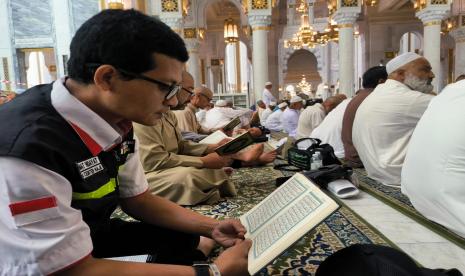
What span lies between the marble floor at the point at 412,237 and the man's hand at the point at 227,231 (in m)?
0.75

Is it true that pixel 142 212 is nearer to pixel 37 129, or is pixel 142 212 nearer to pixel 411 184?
pixel 37 129

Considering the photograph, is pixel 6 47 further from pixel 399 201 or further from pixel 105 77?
pixel 105 77

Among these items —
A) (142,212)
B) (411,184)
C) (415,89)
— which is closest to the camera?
(142,212)

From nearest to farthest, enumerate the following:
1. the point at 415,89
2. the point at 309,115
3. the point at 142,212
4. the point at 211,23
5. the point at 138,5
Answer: the point at 142,212
the point at 415,89
the point at 309,115
the point at 138,5
the point at 211,23

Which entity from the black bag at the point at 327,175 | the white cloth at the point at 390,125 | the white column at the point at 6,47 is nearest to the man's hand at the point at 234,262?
the black bag at the point at 327,175

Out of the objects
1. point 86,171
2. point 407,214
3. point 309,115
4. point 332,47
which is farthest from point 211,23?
point 86,171

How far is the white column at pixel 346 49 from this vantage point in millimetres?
9117

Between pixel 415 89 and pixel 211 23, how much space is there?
12.2 metres

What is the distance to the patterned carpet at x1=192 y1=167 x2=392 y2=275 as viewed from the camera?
1351 millimetres

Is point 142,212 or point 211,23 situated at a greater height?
point 211,23

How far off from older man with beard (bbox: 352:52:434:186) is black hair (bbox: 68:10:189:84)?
2.26m

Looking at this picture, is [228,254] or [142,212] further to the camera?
[142,212]

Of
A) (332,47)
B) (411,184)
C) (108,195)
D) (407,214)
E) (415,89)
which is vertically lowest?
(407,214)

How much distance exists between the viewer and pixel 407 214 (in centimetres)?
195
